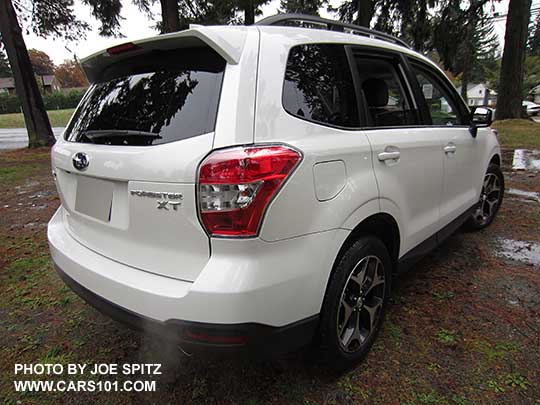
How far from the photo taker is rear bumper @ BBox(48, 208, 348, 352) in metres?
1.40

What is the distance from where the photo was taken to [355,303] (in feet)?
6.43

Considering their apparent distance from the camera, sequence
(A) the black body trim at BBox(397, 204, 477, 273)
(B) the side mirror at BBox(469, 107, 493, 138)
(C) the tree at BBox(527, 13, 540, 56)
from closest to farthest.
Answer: (A) the black body trim at BBox(397, 204, 477, 273) → (B) the side mirror at BBox(469, 107, 493, 138) → (C) the tree at BBox(527, 13, 540, 56)

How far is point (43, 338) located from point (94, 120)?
57.5 inches

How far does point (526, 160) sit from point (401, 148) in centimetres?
676

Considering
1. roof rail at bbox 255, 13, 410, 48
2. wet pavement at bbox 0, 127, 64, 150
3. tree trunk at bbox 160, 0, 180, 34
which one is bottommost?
wet pavement at bbox 0, 127, 64, 150

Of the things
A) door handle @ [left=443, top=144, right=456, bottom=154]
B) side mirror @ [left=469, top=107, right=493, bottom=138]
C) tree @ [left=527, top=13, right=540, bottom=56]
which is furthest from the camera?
tree @ [left=527, top=13, right=540, bottom=56]

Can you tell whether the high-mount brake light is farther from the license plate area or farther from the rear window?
the license plate area

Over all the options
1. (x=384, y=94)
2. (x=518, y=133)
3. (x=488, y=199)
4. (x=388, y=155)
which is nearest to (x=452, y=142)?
(x=384, y=94)

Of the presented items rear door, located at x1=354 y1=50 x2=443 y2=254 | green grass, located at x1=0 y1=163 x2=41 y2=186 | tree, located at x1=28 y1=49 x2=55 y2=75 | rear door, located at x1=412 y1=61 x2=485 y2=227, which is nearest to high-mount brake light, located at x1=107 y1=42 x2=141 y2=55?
rear door, located at x1=354 y1=50 x2=443 y2=254

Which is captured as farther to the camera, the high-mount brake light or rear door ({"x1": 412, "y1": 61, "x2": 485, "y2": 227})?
rear door ({"x1": 412, "y1": 61, "x2": 485, "y2": 227})

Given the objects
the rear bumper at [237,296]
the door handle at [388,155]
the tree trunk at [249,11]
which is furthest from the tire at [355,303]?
the tree trunk at [249,11]

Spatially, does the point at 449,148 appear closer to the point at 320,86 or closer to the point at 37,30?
the point at 320,86

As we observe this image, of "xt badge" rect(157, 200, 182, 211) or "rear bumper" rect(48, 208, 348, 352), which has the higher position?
"xt badge" rect(157, 200, 182, 211)

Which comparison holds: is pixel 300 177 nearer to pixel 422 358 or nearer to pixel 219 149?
pixel 219 149
